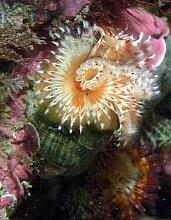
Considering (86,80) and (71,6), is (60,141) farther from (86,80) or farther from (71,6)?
(71,6)

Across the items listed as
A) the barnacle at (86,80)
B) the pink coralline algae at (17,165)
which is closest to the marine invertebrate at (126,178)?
the barnacle at (86,80)

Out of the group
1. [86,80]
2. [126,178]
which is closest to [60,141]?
[86,80]

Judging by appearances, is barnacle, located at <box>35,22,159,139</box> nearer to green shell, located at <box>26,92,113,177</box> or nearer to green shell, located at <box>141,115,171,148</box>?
green shell, located at <box>26,92,113,177</box>

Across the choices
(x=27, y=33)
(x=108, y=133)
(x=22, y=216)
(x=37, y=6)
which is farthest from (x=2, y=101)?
(x=22, y=216)

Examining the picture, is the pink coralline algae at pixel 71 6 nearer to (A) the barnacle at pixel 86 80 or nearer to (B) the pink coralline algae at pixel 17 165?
(A) the barnacle at pixel 86 80

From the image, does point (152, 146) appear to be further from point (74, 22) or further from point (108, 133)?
point (74, 22)

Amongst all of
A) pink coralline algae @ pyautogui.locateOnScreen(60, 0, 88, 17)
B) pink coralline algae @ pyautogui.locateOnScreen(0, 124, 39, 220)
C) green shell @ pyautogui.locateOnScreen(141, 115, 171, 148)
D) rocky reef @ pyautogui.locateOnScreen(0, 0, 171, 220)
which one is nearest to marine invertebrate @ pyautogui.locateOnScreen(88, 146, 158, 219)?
green shell @ pyautogui.locateOnScreen(141, 115, 171, 148)

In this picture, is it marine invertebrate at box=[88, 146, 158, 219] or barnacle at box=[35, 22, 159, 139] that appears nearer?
barnacle at box=[35, 22, 159, 139]
